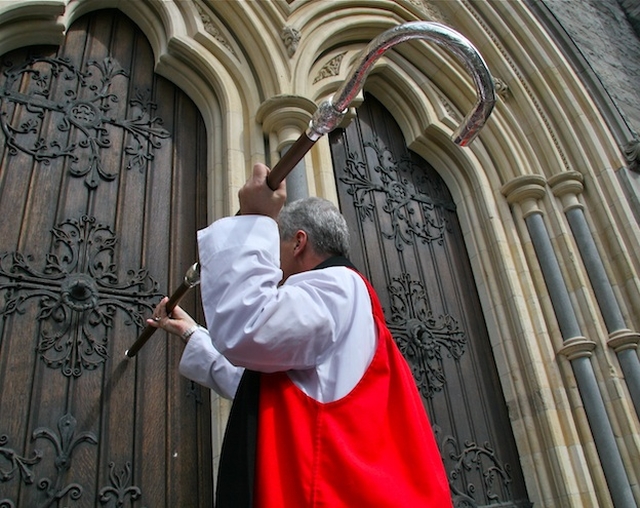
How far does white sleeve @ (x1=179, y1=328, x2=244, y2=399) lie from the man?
1.18 feet

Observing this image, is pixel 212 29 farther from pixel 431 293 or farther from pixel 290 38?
pixel 431 293

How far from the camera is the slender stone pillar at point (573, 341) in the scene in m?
3.34

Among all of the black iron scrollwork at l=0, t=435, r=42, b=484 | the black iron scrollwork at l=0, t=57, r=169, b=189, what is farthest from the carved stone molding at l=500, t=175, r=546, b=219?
the black iron scrollwork at l=0, t=435, r=42, b=484

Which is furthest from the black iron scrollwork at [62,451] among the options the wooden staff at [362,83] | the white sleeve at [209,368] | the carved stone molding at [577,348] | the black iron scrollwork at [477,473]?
the carved stone molding at [577,348]

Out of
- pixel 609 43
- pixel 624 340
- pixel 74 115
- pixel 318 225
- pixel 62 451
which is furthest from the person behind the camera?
pixel 609 43

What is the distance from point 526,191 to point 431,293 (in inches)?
43.3

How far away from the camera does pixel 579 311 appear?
3920 mm

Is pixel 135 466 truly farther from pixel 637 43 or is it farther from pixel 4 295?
A: pixel 637 43

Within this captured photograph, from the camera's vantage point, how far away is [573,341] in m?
3.65

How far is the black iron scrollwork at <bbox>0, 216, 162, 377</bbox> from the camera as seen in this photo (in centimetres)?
249

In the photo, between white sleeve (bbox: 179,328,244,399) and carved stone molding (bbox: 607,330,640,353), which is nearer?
white sleeve (bbox: 179,328,244,399)

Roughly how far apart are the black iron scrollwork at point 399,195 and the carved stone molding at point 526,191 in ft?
1.43

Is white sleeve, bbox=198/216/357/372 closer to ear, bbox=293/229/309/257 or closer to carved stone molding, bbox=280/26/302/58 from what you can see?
ear, bbox=293/229/309/257

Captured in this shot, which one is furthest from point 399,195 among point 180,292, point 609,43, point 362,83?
point 609,43
